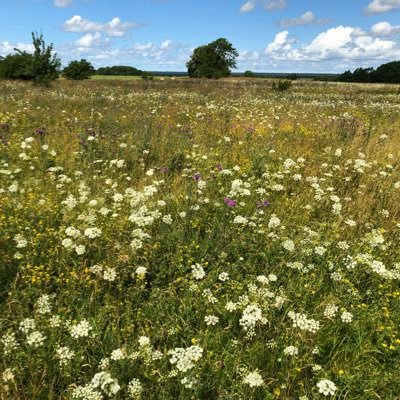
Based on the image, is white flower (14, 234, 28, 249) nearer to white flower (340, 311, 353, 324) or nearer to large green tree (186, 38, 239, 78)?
white flower (340, 311, 353, 324)

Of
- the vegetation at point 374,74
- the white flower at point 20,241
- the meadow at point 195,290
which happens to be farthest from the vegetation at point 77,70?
the white flower at point 20,241

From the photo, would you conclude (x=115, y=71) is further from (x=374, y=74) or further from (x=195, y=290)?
(x=195, y=290)

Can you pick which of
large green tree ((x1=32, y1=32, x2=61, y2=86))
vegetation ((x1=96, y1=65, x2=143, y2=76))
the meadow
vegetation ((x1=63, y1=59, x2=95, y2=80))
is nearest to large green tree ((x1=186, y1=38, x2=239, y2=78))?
vegetation ((x1=96, y1=65, x2=143, y2=76))

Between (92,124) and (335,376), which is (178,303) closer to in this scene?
(335,376)

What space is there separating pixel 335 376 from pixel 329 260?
1.39 metres

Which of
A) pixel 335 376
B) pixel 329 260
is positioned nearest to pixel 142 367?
pixel 335 376

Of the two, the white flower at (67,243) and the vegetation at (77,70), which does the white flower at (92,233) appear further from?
the vegetation at (77,70)

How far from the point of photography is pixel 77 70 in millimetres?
55344

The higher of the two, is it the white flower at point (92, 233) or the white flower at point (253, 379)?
the white flower at point (92, 233)

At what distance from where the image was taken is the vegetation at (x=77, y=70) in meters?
54.5

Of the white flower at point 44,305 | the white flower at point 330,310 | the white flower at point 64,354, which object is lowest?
the white flower at point 330,310

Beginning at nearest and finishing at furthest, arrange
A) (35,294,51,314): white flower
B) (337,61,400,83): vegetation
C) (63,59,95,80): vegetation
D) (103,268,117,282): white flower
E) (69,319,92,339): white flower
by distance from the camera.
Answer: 1. (69,319,92,339): white flower
2. (35,294,51,314): white flower
3. (103,268,117,282): white flower
4. (63,59,95,80): vegetation
5. (337,61,400,83): vegetation

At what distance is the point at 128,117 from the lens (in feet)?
33.9

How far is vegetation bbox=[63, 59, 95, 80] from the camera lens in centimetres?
5453
